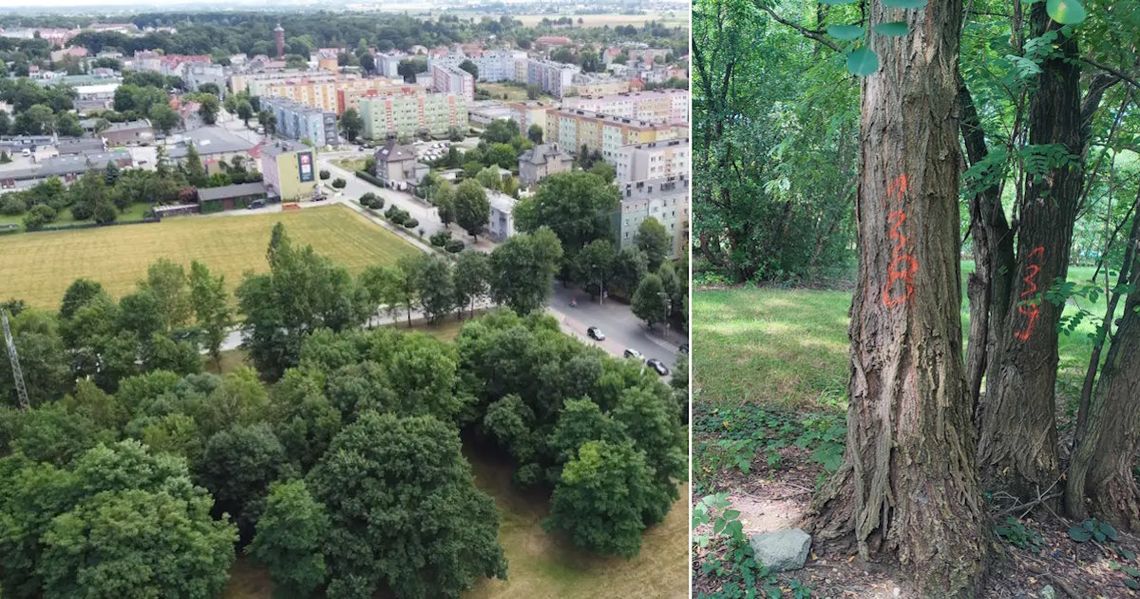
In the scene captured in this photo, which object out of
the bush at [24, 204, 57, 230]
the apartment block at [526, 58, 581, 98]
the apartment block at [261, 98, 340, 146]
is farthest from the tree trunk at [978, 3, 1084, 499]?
the apartment block at [261, 98, 340, 146]

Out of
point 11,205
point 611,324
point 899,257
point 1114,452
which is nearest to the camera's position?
point 899,257

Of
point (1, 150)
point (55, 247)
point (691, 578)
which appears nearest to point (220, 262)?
point (55, 247)

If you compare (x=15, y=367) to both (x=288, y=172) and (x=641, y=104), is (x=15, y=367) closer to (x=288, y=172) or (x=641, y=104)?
(x=288, y=172)

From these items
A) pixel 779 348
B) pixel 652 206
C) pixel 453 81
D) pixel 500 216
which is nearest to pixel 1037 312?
pixel 779 348

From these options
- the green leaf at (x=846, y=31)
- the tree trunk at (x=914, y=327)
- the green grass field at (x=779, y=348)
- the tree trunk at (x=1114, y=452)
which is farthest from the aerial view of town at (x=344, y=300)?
the green leaf at (x=846, y=31)

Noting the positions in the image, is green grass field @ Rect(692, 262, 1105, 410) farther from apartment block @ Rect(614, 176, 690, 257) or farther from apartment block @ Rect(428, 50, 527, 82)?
apartment block @ Rect(428, 50, 527, 82)
